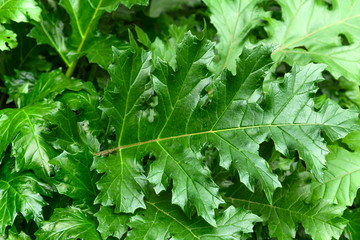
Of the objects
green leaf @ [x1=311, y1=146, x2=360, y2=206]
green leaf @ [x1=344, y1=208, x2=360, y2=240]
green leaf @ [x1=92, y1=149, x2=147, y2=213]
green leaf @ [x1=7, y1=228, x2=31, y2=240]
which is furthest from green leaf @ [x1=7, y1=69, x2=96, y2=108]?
green leaf @ [x1=344, y1=208, x2=360, y2=240]

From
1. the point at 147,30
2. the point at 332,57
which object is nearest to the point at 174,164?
the point at 332,57

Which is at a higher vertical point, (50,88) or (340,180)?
(50,88)

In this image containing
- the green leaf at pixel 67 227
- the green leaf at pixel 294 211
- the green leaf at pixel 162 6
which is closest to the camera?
the green leaf at pixel 67 227

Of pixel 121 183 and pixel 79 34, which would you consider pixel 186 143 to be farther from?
pixel 79 34

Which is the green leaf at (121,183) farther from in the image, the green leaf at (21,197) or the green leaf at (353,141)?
the green leaf at (353,141)

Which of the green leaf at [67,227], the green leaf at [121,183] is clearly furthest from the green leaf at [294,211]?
the green leaf at [67,227]

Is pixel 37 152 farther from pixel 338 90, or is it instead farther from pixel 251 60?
pixel 338 90

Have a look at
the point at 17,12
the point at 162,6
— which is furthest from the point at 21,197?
the point at 162,6
